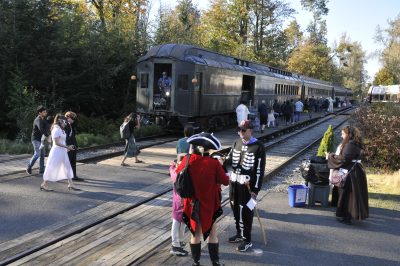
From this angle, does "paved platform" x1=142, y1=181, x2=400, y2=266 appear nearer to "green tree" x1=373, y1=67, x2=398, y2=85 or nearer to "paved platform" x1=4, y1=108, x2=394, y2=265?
"paved platform" x1=4, y1=108, x2=394, y2=265

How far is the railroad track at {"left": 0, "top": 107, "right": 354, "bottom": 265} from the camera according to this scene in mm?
5730

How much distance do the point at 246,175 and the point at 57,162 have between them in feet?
15.2

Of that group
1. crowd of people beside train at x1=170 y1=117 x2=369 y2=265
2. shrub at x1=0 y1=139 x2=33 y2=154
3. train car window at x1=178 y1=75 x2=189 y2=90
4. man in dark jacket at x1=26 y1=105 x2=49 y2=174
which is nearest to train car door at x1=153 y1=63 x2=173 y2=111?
train car window at x1=178 y1=75 x2=189 y2=90

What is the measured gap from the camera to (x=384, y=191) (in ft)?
35.6

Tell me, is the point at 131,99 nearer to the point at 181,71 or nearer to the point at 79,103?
the point at 79,103

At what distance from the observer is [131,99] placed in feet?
84.1

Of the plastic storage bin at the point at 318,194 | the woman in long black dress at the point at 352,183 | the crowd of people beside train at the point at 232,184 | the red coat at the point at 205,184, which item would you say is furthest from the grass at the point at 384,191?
the red coat at the point at 205,184

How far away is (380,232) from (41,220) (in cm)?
559

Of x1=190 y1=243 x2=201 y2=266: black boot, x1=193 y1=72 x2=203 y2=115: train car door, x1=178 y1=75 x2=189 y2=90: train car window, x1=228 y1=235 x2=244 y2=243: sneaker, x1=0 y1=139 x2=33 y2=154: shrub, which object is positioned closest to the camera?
x1=190 y1=243 x2=201 y2=266: black boot

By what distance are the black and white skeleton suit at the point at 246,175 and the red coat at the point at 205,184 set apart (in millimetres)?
900

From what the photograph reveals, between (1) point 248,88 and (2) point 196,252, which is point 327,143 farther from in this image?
(1) point 248,88

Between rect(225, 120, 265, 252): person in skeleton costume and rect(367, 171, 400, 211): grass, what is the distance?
411 cm

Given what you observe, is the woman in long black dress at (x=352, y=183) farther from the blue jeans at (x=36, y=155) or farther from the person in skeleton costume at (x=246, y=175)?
the blue jeans at (x=36, y=155)

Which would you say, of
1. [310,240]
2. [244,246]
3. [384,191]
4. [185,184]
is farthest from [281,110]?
[185,184]
